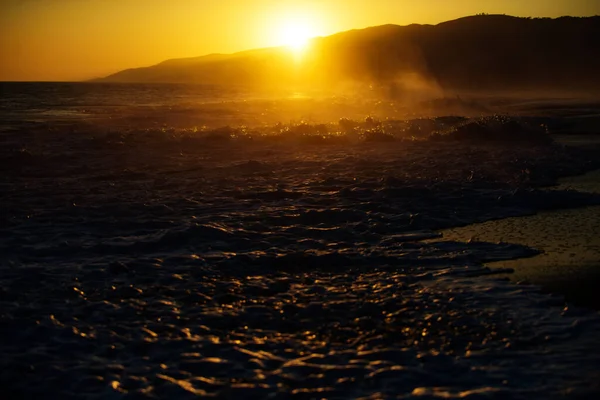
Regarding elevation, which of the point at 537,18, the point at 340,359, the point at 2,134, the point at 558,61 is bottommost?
the point at 340,359

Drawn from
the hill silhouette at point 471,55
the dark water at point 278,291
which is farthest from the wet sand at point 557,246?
the hill silhouette at point 471,55

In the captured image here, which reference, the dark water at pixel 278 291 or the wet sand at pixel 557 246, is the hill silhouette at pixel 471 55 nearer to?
the dark water at pixel 278 291

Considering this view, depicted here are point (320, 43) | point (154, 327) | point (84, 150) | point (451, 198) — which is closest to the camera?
point (154, 327)

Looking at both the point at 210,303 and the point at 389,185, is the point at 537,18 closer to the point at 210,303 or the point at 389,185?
the point at 389,185

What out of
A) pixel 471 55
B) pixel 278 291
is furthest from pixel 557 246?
pixel 471 55

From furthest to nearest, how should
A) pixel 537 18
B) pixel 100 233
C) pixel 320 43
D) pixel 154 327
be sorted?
pixel 320 43, pixel 537 18, pixel 100 233, pixel 154 327

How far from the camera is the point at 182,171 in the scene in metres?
15.0

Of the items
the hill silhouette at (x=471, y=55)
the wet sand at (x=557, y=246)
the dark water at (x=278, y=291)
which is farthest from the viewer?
the hill silhouette at (x=471, y=55)

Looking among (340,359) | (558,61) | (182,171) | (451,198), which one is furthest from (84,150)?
(558,61)

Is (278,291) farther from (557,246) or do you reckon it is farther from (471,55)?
(471,55)

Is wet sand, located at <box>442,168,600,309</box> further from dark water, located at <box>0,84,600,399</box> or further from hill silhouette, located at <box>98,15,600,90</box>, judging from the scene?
hill silhouette, located at <box>98,15,600,90</box>

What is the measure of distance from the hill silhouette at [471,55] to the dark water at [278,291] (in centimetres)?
6203

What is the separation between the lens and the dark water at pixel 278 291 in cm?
468

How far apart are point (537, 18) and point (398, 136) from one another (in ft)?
322
